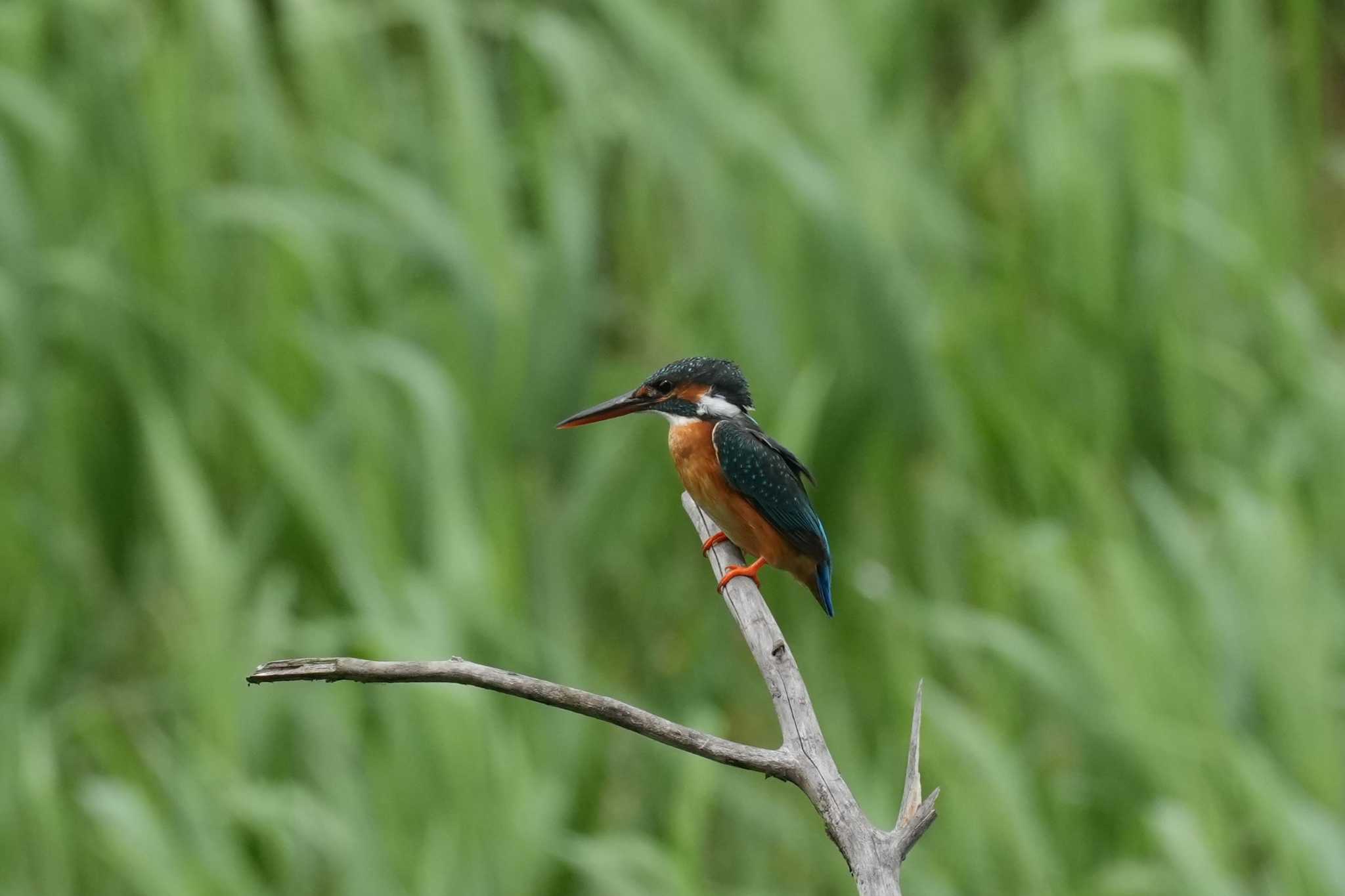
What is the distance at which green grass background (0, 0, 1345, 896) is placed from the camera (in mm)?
3457

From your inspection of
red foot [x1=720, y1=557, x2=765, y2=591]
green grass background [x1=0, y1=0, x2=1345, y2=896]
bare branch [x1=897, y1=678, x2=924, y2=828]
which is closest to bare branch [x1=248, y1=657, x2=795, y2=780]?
bare branch [x1=897, y1=678, x2=924, y2=828]

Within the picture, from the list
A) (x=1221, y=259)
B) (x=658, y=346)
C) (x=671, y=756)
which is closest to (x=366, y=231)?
(x=658, y=346)

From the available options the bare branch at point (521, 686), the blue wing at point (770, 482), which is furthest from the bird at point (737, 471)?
the bare branch at point (521, 686)

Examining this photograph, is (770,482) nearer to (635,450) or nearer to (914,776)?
(914,776)

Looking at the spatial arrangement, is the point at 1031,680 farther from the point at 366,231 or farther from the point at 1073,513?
the point at 366,231

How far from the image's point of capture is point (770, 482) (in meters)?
1.77

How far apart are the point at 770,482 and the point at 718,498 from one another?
8cm

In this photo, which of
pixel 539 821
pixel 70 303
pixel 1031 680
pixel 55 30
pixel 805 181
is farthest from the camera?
pixel 55 30

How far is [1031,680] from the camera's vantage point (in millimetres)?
3553

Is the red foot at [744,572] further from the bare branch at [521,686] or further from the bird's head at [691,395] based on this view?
the bare branch at [521,686]

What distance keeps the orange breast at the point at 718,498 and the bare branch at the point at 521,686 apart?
530 mm

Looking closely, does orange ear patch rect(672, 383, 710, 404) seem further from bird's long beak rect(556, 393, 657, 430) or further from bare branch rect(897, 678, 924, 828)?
bare branch rect(897, 678, 924, 828)

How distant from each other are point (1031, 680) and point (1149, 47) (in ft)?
5.95

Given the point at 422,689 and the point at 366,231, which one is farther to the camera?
the point at 366,231
